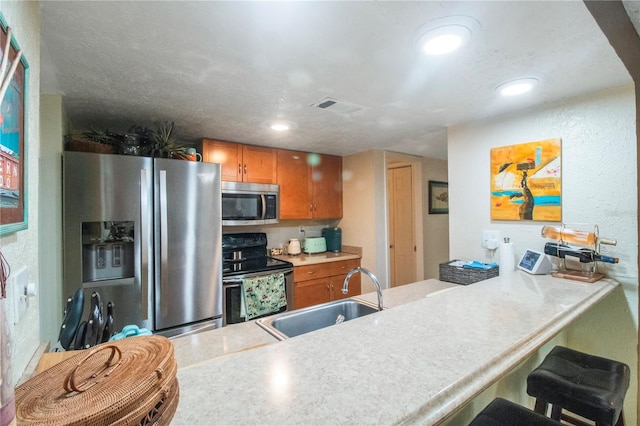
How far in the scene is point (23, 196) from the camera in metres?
0.74

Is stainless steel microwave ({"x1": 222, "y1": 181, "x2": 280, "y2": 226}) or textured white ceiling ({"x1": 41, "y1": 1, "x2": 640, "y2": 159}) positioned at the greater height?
textured white ceiling ({"x1": 41, "y1": 1, "x2": 640, "y2": 159})

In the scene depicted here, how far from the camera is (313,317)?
1664 millimetres

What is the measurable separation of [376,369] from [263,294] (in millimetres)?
1996

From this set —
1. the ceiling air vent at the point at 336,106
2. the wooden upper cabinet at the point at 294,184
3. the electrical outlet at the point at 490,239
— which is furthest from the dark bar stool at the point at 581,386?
the wooden upper cabinet at the point at 294,184

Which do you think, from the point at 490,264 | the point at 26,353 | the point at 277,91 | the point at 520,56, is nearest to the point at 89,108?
the point at 277,91

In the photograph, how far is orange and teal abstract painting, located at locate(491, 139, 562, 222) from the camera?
6.07ft

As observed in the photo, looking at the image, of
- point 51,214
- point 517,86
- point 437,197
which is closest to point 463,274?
point 517,86

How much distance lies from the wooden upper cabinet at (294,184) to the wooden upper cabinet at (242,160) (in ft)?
0.38

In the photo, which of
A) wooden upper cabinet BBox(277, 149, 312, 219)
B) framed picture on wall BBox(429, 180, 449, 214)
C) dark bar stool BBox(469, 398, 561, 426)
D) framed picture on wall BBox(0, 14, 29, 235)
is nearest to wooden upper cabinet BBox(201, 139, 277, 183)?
wooden upper cabinet BBox(277, 149, 312, 219)

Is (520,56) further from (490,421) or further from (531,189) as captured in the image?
(490,421)

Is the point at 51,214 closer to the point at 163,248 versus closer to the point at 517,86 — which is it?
the point at 163,248

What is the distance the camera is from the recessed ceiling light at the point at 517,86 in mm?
1559

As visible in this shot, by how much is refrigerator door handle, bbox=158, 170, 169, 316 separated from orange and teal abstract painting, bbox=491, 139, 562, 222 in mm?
2311

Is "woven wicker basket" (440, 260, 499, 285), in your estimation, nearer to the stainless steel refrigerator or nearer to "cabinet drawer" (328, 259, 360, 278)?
"cabinet drawer" (328, 259, 360, 278)
